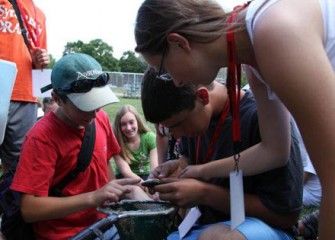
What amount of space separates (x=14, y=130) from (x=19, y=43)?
0.64 metres

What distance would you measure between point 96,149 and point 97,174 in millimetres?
139

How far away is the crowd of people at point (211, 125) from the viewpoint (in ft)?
3.59

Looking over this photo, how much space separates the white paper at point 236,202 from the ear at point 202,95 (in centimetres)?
39

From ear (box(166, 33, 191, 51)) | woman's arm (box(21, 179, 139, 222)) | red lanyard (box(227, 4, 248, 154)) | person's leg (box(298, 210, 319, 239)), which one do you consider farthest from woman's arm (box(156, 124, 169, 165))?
ear (box(166, 33, 191, 51))

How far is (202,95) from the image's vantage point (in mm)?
1861

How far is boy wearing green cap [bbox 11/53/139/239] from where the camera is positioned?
2.10m

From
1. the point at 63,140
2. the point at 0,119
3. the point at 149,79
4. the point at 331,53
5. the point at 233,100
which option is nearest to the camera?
the point at 331,53

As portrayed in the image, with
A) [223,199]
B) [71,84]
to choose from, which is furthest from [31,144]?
[223,199]

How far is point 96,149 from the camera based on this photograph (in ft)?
8.14

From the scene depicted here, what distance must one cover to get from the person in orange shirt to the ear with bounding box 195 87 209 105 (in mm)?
1690

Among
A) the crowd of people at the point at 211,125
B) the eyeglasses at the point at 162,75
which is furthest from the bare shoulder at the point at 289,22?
the eyeglasses at the point at 162,75

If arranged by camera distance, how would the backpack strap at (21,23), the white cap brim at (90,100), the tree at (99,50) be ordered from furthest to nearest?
the tree at (99,50), the backpack strap at (21,23), the white cap brim at (90,100)

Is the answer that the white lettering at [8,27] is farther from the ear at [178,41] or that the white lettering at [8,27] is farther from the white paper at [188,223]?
the ear at [178,41]

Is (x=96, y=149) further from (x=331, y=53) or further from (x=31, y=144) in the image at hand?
(x=331, y=53)
